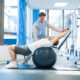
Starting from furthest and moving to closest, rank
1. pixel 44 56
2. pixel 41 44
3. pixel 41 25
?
1. pixel 41 25
2. pixel 41 44
3. pixel 44 56

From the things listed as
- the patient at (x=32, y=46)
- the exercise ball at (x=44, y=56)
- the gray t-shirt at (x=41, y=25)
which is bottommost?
the exercise ball at (x=44, y=56)

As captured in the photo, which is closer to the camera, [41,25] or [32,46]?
[32,46]

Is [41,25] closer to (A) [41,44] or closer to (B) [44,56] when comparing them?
(A) [41,44]

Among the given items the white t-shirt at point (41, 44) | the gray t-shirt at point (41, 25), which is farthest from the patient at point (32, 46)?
the gray t-shirt at point (41, 25)

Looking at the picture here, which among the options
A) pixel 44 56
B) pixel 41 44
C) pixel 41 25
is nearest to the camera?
pixel 44 56

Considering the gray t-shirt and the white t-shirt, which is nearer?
the white t-shirt

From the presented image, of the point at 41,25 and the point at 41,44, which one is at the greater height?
the point at 41,25

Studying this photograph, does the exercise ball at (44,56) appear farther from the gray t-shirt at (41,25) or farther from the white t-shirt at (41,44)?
the gray t-shirt at (41,25)

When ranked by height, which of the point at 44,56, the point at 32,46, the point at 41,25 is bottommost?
the point at 44,56

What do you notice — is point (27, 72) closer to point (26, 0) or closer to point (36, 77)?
point (36, 77)

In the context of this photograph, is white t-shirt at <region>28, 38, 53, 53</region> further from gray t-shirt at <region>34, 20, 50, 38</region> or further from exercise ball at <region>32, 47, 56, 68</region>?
gray t-shirt at <region>34, 20, 50, 38</region>

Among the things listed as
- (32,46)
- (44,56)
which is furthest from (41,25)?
(44,56)

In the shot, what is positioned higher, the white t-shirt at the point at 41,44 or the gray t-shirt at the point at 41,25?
the gray t-shirt at the point at 41,25

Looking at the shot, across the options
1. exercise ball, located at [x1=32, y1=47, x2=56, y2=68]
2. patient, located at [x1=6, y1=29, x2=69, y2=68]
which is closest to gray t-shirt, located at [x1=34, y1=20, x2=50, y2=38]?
patient, located at [x1=6, y1=29, x2=69, y2=68]
